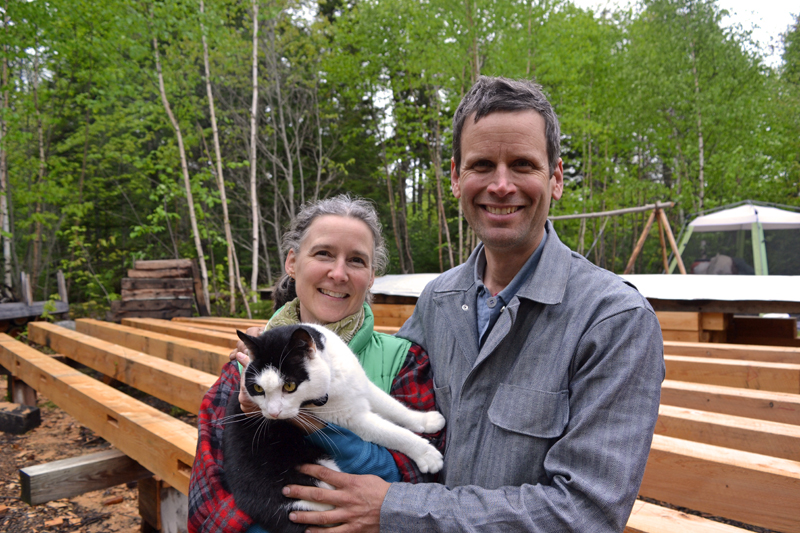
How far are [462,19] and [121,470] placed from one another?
8937 millimetres

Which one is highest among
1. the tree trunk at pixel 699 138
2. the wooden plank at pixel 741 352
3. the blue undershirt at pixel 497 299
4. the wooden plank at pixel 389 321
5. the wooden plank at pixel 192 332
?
the tree trunk at pixel 699 138

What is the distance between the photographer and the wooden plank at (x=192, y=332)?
4039 mm

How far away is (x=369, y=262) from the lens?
5.91 ft

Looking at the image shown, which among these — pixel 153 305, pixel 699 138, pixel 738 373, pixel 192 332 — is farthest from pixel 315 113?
pixel 738 373

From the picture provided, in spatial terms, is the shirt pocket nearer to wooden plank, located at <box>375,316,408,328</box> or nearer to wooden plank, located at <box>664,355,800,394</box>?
wooden plank, located at <box>664,355,800,394</box>

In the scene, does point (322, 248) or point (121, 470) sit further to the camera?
point (121, 470)

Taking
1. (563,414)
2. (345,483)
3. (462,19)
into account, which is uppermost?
(462,19)

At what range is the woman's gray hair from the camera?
181cm

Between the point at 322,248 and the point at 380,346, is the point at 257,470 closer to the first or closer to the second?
the point at 380,346

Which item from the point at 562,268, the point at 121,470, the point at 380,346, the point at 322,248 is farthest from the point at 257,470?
the point at 121,470

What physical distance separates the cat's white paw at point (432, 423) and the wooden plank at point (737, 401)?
1404 millimetres

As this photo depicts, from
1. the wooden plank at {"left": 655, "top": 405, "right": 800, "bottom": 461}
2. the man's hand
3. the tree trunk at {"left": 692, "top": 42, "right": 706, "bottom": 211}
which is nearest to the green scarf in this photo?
the man's hand

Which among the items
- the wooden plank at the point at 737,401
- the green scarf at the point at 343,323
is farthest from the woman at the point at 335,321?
the wooden plank at the point at 737,401

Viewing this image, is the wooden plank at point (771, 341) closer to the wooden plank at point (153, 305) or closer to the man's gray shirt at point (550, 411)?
the man's gray shirt at point (550, 411)
